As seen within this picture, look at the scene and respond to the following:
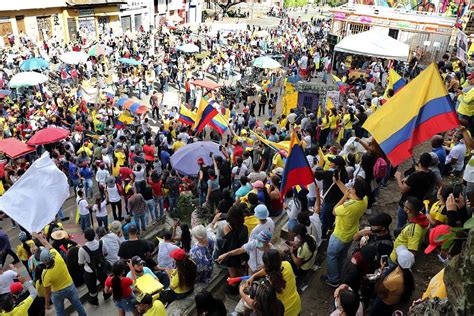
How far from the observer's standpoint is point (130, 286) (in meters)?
5.04

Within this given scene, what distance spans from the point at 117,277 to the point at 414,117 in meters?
4.77

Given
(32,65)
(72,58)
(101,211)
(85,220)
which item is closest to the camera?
(101,211)

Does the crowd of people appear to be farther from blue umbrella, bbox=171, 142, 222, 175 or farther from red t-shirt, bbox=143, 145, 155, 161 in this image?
blue umbrella, bbox=171, 142, 222, 175

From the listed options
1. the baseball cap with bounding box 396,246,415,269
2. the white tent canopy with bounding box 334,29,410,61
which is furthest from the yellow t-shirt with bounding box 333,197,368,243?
the white tent canopy with bounding box 334,29,410,61

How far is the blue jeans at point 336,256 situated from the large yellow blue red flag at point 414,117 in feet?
4.68

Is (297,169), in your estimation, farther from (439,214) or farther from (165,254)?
(165,254)

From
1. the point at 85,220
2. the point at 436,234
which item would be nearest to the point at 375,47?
the point at 436,234

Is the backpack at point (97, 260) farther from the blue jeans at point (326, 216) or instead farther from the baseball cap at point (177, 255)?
the blue jeans at point (326, 216)

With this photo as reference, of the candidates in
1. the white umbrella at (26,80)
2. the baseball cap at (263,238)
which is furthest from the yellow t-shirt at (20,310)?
the white umbrella at (26,80)

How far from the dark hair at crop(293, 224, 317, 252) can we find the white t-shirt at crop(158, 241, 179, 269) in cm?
194

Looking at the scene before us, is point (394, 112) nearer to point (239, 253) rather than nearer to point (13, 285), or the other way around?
point (239, 253)

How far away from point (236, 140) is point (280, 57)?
20.1m

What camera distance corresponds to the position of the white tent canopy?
12930 millimetres

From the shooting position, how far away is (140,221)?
29.9ft
